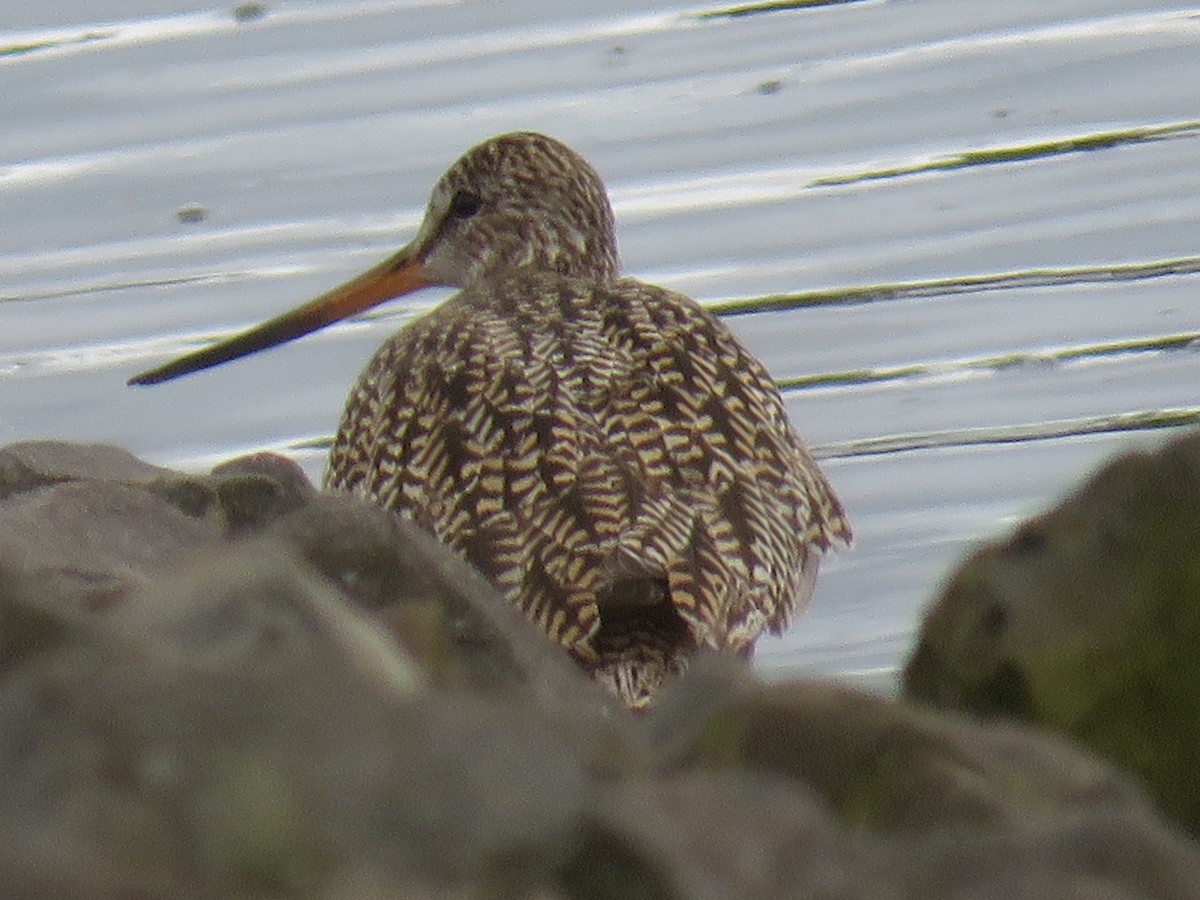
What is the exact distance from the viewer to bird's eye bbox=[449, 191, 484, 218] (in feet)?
30.2

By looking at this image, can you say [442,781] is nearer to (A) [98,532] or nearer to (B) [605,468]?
(A) [98,532]

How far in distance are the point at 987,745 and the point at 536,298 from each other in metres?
5.06

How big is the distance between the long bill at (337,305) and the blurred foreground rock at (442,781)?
607 cm

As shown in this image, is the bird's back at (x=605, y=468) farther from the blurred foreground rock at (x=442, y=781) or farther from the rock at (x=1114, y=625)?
the blurred foreground rock at (x=442, y=781)

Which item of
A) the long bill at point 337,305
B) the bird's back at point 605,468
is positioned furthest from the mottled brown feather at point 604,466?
the long bill at point 337,305

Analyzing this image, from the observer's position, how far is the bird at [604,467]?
6.35m

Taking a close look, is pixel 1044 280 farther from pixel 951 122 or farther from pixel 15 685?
pixel 15 685

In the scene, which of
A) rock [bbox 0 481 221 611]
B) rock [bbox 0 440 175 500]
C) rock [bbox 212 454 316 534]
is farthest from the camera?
rock [bbox 0 440 175 500]

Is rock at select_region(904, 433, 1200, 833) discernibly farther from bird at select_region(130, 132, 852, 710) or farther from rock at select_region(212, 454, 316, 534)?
bird at select_region(130, 132, 852, 710)

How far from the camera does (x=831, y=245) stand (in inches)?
425

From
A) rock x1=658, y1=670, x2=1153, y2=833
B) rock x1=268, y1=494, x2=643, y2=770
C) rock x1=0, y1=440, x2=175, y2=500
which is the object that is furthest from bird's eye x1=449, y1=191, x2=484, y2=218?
rock x1=658, y1=670, x2=1153, y2=833

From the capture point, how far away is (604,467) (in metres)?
6.68

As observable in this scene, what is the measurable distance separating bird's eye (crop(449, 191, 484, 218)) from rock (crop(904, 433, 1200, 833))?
5628 mm

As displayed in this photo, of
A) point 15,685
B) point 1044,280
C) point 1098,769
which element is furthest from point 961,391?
point 15,685
